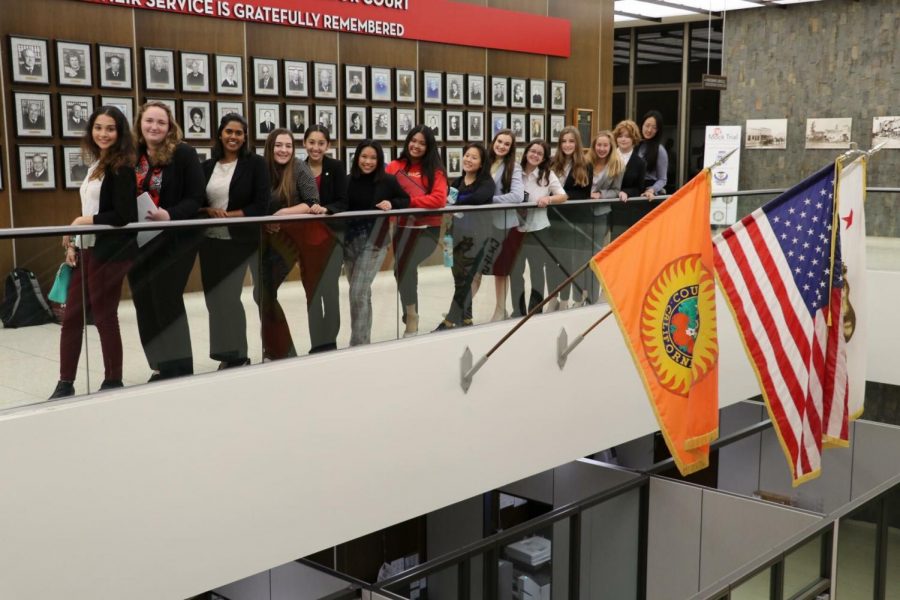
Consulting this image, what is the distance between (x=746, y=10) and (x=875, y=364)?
9.17 meters

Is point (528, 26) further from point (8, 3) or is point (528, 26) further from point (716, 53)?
point (716, 53)

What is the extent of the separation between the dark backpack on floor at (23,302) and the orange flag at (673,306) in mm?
3451

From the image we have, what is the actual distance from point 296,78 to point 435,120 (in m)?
2.41

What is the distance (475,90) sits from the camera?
46.3 feet

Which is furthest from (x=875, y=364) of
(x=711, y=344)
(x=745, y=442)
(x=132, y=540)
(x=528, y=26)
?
(x=132, y=540)

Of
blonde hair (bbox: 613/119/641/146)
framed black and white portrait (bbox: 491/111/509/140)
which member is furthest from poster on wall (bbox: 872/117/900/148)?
blonde hair (bbox: 613/119/641/146)

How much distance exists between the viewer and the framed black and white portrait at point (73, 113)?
9867mm

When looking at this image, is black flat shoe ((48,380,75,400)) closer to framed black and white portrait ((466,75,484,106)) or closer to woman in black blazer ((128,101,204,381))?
woman in black blazer ((128,101,204,381))

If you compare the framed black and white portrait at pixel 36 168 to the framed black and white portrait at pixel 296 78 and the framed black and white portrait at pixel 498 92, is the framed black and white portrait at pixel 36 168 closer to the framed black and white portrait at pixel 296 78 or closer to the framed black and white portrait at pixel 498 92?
the framed black and white portrait at pixel 296 78

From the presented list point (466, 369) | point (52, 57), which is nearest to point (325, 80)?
point (52, 57)

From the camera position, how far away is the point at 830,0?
19.2 metres

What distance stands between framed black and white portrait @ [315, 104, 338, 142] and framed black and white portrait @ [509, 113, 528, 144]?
3.26 meters

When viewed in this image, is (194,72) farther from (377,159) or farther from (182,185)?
(182,185)

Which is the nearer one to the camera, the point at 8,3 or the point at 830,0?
the point at 8,3
